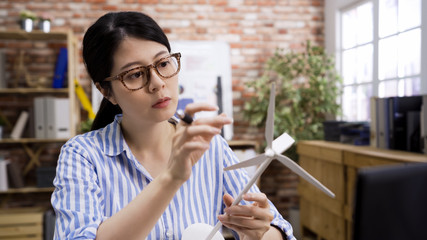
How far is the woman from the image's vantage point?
938mm

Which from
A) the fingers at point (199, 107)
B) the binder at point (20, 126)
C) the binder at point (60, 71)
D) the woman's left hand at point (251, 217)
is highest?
the binder at point (60, 71)

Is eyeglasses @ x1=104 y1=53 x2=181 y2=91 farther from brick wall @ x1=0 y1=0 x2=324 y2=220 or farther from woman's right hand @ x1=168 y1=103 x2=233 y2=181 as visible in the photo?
brick wall @ x1=0 y1=0 x2=324 y2=220

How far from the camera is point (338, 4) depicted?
4.21m

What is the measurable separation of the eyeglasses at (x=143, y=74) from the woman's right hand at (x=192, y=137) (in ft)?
1.14

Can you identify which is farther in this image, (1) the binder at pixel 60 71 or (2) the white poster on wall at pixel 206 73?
(2) the white poster on wall at pixel 206 73

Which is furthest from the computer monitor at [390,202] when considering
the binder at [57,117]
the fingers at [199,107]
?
the binder at [57,117]

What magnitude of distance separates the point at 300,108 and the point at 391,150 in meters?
1.47

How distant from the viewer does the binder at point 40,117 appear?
3840mm

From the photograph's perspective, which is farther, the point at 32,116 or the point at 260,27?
the point at 260,27

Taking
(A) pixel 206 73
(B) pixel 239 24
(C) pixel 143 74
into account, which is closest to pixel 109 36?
(C) pixel 143 74

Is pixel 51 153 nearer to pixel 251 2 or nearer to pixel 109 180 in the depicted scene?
pixel 251 2

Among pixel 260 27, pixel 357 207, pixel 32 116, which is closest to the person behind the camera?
pixel 357 207

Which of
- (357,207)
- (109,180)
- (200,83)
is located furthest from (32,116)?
(357,207)

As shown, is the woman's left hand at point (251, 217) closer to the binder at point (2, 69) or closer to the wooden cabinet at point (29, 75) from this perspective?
the wooden cabinet at point (29, 75)
